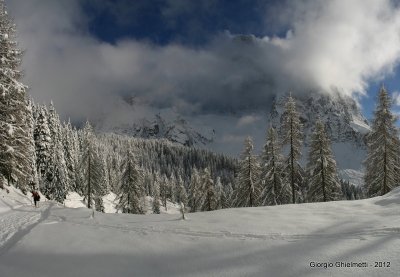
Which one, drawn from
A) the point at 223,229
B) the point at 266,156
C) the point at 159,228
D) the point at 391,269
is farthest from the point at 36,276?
the point at 266,156

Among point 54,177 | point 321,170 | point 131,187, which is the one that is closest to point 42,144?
point 54,177

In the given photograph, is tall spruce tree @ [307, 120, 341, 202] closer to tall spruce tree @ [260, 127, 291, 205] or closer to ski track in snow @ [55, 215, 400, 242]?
tall spruce tree @ [260, 127, 291, 205]

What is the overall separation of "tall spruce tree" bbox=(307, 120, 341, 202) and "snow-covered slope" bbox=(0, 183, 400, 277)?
851 inches

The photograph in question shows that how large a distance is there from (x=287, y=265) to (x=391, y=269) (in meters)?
2.52

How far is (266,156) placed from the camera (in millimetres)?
41031

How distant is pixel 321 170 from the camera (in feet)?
124

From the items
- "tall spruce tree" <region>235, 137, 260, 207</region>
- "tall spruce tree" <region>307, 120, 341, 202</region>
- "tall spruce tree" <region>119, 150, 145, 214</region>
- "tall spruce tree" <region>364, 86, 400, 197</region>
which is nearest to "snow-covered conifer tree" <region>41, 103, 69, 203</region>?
"tall spruce tree" <region>119, 150, 145, 214</region>

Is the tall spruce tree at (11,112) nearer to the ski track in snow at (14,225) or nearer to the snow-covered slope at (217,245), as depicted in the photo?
the ski track in snow at (14,225)

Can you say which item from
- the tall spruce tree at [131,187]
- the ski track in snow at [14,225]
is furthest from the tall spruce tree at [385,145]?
the ski track in snow at [14,225]

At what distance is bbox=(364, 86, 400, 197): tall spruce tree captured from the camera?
35.1 meters

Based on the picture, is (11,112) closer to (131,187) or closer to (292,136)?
(131,187)

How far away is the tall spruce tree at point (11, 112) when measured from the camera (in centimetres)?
2720

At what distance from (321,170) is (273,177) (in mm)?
5474

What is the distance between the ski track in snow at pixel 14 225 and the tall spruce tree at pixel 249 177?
2638 centimetres
